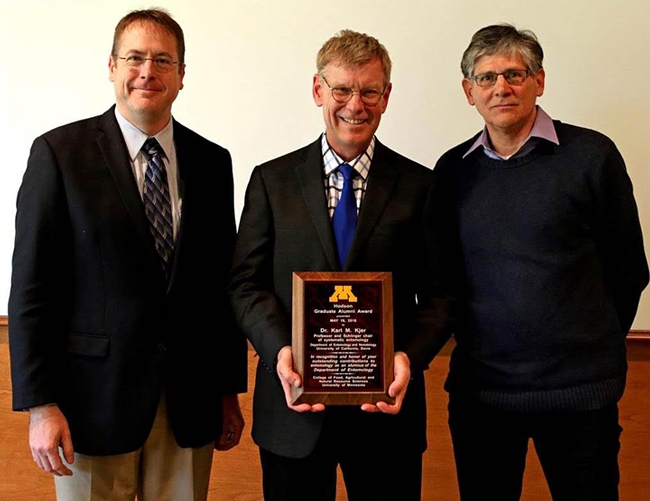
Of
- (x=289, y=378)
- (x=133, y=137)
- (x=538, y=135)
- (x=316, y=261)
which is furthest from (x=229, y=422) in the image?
(x=538, y=135)

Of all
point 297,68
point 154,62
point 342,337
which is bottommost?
point 342,337

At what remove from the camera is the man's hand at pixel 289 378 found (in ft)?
4.66

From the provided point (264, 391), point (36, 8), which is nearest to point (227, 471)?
point (264, 391)

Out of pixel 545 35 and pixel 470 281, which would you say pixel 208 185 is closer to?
pixel 470 281

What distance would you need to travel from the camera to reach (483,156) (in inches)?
69.7

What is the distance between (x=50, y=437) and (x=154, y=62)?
0.90 metres

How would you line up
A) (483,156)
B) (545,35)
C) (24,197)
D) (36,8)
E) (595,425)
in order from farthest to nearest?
1. (36,8)
2. (545,35)
3. (483,156)
4. (595,425)
5. (24,197)

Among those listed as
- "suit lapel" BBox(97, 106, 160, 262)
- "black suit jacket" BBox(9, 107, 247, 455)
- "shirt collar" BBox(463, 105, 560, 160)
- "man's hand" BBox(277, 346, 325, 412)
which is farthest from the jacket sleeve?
"shirt collar" BBox(463, 105, 560, 160)

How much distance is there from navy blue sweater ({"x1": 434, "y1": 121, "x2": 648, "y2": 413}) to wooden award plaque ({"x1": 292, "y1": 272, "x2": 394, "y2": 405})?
0.38 m

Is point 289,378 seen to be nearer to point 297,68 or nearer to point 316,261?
point 316,261

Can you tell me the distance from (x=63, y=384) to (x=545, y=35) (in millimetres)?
1824

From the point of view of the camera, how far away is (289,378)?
143cm

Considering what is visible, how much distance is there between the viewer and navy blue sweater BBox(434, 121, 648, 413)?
5.39ft

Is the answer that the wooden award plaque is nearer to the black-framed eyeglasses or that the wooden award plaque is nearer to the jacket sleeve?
the black-framed eyeglasses
